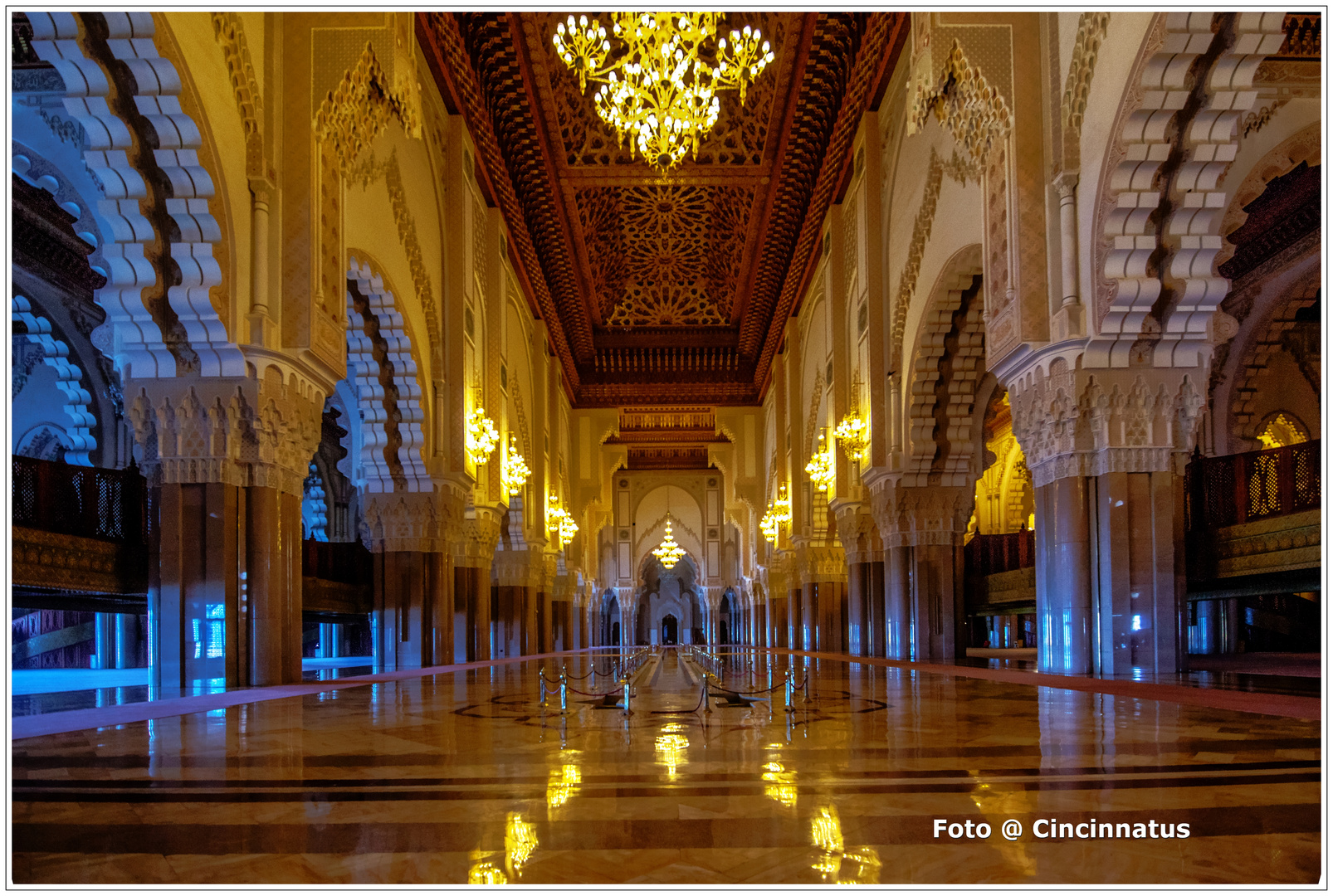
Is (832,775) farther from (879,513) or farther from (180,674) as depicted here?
(879,513)

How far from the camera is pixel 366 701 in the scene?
19.7 ft

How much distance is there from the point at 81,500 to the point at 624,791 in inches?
301

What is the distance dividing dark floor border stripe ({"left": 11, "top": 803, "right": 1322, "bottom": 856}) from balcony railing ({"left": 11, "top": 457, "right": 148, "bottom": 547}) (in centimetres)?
659

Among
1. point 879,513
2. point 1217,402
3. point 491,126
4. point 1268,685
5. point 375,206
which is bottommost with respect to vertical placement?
point 1268,685

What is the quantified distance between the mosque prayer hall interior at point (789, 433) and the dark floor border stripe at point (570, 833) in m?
0.02

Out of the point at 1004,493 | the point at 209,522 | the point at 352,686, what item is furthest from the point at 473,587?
the point at 1004,493

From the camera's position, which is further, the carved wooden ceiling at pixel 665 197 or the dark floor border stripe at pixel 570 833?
the carved wooden ceiling at pixel 665 197

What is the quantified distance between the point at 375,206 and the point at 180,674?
14.7ft

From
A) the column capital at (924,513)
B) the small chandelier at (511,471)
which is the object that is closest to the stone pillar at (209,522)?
the column capital at (924,513)

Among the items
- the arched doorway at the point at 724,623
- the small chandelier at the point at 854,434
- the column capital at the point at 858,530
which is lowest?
the arched doorway at the point at 724,623

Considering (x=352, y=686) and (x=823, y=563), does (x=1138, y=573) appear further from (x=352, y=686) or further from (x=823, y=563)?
(x=823, y=563)

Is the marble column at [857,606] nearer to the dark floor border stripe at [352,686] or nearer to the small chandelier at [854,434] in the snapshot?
the small chandelier at [854,434]

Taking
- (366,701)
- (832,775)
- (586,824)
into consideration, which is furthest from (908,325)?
(586,824)

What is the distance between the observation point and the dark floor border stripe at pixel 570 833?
81.0 inches
